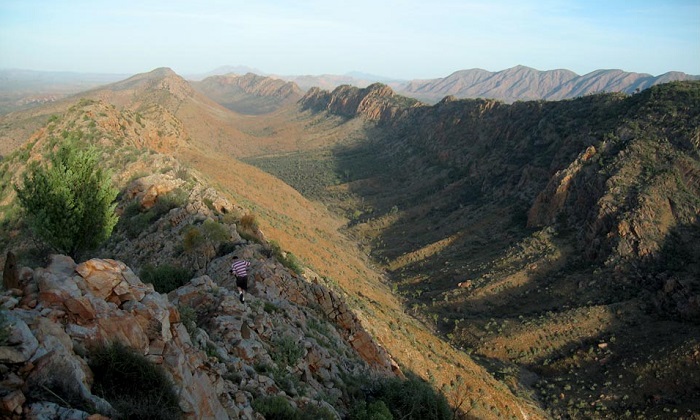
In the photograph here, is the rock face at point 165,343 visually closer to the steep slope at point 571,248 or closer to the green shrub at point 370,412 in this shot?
the green shrub at point 370,412

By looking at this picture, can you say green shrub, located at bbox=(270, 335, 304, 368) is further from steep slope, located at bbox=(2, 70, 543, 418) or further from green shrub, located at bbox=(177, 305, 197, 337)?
steep slope, located at bbox=(2, 70, 543, 418)

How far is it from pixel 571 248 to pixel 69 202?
1149 inches

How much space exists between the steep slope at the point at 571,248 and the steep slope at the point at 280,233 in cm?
359

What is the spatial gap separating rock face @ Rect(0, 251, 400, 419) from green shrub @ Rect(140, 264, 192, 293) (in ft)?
6.71

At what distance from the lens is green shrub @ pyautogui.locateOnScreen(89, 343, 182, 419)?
502cm

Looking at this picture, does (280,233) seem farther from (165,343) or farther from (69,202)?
(165,343)

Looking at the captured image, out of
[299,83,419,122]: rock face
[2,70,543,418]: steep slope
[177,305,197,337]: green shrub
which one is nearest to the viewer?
[177,305,197,337]: green shrub

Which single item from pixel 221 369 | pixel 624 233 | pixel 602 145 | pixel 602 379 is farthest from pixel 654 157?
pixel 221 369

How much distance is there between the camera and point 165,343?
6.16m

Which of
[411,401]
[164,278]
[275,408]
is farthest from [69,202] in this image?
[411,401]

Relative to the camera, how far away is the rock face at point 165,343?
4.54 meters

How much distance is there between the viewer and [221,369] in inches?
273

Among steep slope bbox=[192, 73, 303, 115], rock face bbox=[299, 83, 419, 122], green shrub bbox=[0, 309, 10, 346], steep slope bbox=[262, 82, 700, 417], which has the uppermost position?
steep slope bbox=[192, 73, 303, 115]

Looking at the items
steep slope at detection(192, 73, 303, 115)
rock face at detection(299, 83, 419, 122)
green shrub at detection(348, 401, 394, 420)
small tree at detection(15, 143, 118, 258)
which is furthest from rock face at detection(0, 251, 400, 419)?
steep slope at detection(192, 73, 303, 115)
